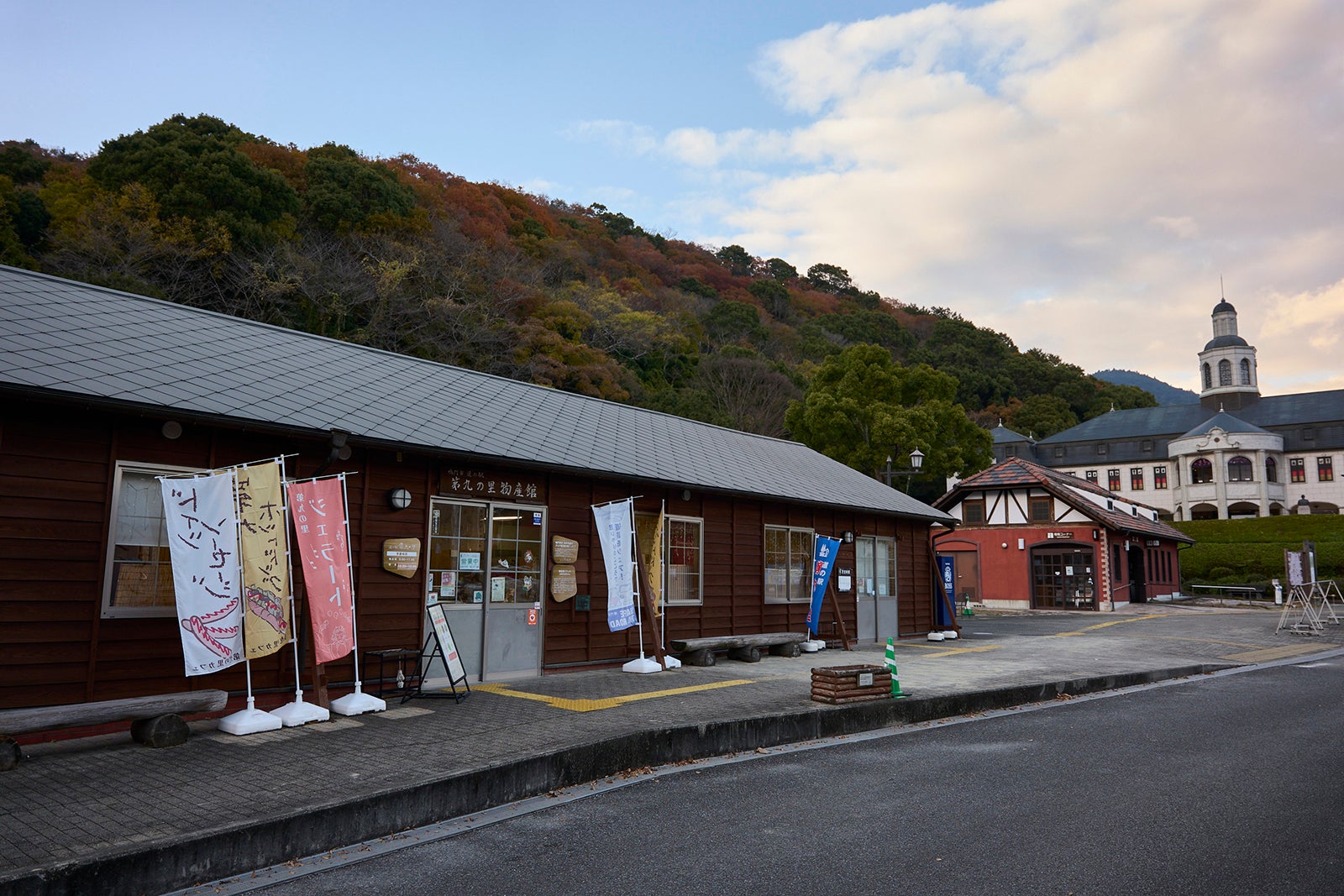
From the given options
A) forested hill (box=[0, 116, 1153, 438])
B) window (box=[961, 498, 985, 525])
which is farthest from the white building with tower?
forested hill (box=[0, 116, 1153, 438])

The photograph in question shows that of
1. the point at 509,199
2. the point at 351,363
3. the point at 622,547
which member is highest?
the point at 509,199

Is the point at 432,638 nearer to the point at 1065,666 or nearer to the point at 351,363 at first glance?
the point at 351,363

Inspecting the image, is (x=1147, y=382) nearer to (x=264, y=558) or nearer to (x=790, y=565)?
(x=790, y=565)

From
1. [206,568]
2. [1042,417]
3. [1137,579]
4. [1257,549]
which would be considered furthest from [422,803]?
[1042,417]

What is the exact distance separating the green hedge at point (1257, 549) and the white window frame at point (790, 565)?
1222 inches

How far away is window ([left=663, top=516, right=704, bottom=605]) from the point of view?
13.0 metres

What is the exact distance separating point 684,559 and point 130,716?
26.3 ft

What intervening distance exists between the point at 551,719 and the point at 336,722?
201 centimetres

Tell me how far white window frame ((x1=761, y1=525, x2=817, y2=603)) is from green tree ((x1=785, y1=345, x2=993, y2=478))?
20.6 meters

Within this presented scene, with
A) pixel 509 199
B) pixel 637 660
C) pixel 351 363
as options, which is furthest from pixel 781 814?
pixel 509 199

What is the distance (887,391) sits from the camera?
128 feet

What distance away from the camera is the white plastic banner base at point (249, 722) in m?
7.29

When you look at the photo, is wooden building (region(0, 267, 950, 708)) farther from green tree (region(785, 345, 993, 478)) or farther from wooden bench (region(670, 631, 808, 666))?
green tree (region(785, 345, 993, 478))

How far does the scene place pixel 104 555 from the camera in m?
7.24
